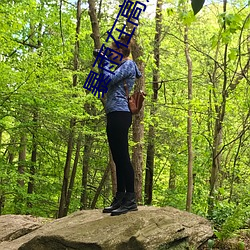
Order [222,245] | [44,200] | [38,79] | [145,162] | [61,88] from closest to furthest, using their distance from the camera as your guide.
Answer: [222,245] < [38,79] < [61,88] < [44,200] < [145,162]

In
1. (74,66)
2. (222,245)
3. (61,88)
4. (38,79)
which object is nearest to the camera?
(222,245)

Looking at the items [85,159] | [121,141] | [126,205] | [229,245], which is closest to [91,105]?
[85,159]

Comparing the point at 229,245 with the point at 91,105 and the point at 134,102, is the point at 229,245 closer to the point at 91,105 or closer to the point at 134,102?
the point at 134,102

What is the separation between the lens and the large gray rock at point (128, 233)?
3590 mm

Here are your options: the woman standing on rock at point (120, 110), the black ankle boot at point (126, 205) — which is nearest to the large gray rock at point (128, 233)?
the black ankle boot at point (126, 205)

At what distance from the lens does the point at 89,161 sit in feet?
41.0

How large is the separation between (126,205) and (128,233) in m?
0.60

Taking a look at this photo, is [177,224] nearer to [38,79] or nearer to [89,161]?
[38,79]

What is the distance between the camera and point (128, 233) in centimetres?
370

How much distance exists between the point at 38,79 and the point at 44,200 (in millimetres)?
4685

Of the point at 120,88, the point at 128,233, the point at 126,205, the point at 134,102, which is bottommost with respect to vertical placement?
the point at 128,233

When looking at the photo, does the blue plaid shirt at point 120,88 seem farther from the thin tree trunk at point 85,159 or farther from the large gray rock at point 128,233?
the thin tree trunk at point 85,159

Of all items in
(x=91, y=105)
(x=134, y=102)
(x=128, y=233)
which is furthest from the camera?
(x=91, y=105)

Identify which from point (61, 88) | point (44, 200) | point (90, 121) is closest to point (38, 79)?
point (61, 88)
